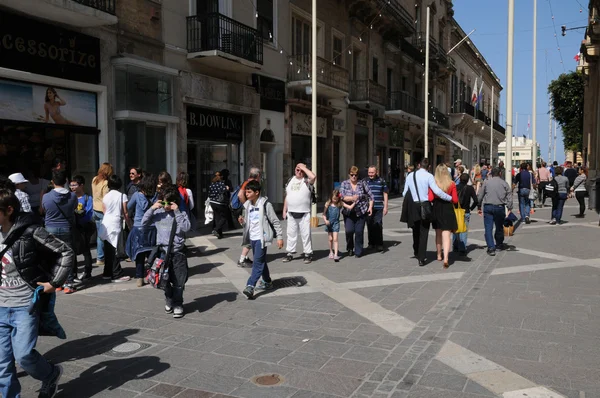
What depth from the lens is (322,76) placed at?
20.6 m

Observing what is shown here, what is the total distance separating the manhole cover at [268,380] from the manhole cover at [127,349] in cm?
135

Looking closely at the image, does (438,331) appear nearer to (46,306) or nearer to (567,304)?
(567,304)

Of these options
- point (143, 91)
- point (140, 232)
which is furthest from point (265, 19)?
point (140, 232)

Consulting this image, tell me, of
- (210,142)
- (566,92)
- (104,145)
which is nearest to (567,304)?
(104,145)

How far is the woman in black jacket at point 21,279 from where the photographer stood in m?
3.60

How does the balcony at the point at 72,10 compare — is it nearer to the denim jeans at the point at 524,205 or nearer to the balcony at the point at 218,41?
the balcony at the point at 218,41

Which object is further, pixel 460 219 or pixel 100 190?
pixel 460 219

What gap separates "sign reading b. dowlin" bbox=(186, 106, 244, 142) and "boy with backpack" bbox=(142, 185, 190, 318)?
922 centimetres

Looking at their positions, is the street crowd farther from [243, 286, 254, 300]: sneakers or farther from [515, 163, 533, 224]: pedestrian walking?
[515, 163, 533, 224]: pedestrian walking

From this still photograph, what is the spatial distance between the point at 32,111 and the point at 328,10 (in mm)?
14551

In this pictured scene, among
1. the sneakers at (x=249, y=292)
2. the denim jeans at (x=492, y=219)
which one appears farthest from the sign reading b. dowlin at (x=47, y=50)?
the denim jeans at (x=492, y=219)

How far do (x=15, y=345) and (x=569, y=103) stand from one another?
151ft

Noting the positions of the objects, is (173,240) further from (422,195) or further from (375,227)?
(375,227)

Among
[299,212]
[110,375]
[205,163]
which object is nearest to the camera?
[110,375]
